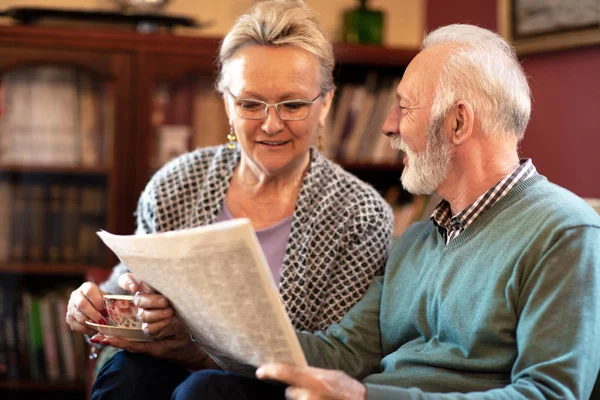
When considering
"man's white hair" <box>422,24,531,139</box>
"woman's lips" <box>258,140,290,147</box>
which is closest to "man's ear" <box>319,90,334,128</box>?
"woman's lips" <box>258,140,290,147</box>

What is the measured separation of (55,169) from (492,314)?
77.6 inches

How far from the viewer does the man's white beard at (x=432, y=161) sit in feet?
4.41

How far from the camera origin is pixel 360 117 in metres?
2.98

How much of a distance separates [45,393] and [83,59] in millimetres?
1145

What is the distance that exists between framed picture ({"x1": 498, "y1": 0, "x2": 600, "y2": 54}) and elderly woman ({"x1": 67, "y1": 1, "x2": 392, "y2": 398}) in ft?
3.13

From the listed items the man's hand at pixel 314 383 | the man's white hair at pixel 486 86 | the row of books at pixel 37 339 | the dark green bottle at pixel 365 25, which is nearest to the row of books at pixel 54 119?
the row of books at pixel 37 339

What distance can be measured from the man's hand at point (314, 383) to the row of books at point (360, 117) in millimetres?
1892

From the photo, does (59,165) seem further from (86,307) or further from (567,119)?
(567,119)

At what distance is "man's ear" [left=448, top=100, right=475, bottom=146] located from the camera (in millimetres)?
1309

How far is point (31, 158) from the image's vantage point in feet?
9.05

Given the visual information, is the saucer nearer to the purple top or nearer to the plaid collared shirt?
the purple top

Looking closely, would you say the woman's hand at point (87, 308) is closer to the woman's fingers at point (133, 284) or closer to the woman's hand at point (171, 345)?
the woman's hand at point (171, 345)

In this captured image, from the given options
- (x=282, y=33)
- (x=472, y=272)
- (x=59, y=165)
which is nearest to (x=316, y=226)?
(x=282, y=33)

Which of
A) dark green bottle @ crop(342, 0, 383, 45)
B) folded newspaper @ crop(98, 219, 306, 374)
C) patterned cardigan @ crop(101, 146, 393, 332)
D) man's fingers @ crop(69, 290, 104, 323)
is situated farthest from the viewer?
dark green bottle @ crop(342, 0, 383, 45)
